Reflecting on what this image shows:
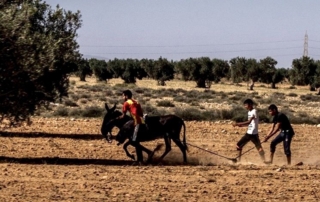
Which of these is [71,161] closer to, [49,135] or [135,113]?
[135,113]

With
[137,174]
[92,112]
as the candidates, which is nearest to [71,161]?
[137,174]

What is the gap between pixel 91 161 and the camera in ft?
64.7

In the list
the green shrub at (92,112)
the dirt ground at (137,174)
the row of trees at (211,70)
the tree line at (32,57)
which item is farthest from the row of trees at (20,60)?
the row of trees at (211,70)

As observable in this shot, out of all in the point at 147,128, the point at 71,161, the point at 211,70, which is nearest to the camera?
the point at 147,128

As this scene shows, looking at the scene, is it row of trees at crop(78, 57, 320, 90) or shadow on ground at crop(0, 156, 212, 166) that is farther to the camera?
row of trees at crop(78, 57, 320, 90)

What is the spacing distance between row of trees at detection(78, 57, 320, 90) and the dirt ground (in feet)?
252

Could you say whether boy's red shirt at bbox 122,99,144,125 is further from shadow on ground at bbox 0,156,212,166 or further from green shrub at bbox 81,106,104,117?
green shrub at bbox 81,106,104,117

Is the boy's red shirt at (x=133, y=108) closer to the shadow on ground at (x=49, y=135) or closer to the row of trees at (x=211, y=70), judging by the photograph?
the shadow on ground at (x=49, y=135)

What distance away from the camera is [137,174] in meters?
16.9

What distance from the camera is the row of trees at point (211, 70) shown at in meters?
105

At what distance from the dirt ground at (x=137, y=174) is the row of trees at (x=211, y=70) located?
76.9m

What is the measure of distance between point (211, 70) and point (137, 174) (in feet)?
313

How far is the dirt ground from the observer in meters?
14.0

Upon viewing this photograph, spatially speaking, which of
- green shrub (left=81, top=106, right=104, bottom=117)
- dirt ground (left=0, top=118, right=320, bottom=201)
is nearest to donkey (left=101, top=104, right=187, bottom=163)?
dirt ground (left=0, top=118, right=320, bottom=201)
